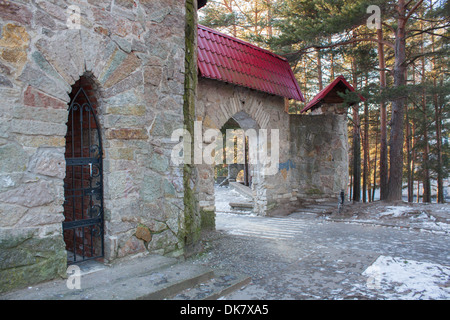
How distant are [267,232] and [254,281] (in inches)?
121

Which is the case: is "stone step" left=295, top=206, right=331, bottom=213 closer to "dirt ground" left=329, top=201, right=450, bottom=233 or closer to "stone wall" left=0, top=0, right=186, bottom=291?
"dirt ground" left=329, top=201, right=450, bottom=233

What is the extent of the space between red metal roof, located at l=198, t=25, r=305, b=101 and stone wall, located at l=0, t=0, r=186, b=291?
2533mm

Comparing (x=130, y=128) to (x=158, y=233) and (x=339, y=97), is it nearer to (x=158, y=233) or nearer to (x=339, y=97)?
(x=158, y=233)

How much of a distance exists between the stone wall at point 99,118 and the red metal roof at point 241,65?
2.53 meters

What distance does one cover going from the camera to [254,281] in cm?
392

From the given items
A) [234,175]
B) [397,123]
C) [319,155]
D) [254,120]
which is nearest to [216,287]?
[254,120]

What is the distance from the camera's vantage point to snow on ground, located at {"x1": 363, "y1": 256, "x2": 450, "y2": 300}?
349 centimetres

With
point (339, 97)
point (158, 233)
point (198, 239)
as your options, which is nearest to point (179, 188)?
point (158, 233)

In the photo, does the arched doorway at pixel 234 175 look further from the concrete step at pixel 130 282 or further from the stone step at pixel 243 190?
Answer: the concrete step at pixel 130 282

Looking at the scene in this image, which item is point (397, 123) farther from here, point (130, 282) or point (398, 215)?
point (130, 282)

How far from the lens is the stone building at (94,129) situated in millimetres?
2855
